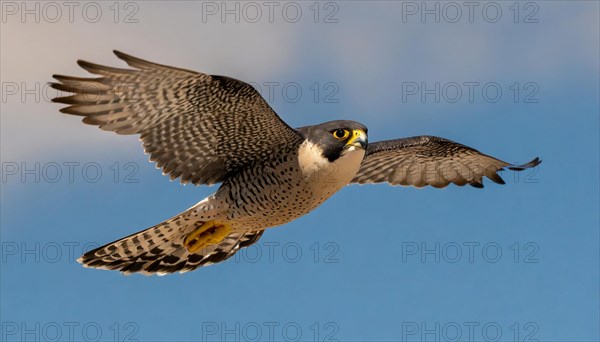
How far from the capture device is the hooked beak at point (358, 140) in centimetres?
1210

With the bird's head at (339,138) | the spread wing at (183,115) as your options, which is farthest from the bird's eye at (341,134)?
the spread wing at (183,115)

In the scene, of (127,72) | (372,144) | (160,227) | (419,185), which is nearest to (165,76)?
(127,72)

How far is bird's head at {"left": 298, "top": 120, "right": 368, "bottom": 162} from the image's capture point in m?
12.1

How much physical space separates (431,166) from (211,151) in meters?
3.43

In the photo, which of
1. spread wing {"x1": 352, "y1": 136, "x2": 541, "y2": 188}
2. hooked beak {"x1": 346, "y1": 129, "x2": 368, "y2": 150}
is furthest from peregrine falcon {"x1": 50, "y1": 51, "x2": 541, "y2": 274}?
spread wing {"x1": 352, "y1": 136, "x2": 541, "y2": 188}

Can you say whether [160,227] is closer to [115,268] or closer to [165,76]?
[115,268]

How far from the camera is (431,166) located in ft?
48.6

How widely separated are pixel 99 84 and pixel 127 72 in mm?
333

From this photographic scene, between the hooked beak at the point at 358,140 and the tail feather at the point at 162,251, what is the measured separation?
7.42 ft

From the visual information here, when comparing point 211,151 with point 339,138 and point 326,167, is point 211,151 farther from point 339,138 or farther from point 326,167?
point 339,138

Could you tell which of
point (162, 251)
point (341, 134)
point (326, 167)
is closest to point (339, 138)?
point (341, 134)

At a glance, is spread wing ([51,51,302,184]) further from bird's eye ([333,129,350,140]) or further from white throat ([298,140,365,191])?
bird's eye ([333,129,350,140])

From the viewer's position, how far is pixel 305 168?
12.2m

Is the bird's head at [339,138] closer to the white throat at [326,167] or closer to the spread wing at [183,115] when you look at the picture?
the white throat at [326,167]
